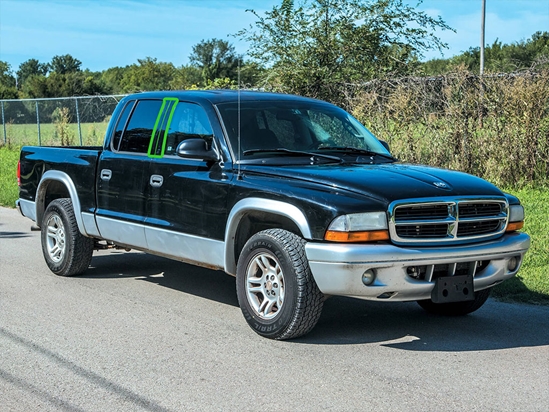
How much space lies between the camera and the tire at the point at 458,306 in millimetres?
6637

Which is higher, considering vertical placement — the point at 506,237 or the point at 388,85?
the point at 388,85

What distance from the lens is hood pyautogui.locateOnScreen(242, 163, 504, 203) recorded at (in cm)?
569

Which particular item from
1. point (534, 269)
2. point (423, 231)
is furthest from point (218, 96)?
point (534, 269)

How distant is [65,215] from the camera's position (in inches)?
327

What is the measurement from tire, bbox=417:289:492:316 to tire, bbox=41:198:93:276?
353 centimetres

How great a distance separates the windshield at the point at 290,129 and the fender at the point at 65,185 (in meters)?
2.15

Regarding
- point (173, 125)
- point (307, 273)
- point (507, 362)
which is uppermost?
point (173, 125)

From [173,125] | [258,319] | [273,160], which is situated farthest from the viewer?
[173,125]

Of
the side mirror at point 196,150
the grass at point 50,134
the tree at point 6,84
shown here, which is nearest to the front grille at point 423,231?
the side mirror at point 196,150

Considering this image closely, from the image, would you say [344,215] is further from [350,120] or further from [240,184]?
[350,120]

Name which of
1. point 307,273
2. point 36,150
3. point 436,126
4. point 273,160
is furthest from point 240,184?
point 436,126

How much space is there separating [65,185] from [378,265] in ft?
13.6

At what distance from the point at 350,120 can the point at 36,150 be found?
12.0ft

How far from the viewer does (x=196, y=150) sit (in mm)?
6523
